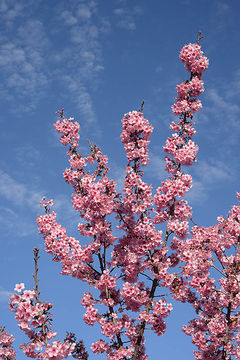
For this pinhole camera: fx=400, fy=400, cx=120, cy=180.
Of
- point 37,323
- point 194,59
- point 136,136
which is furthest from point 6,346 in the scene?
point 194,59

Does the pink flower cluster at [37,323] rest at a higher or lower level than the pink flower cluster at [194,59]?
lower

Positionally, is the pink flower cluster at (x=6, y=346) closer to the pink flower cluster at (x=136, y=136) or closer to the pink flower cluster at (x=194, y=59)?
the pink flower cluster at (x=136, y=136)

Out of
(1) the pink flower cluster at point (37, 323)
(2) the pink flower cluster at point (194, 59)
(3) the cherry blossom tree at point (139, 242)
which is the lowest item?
(1) the pink flower cluster at point (37, 323)

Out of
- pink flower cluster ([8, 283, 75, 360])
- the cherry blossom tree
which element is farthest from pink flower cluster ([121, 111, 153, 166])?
pink flower cluster ([8, 283, 75, 360])

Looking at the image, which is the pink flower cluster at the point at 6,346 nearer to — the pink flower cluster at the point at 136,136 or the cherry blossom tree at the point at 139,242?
the cherry blossom tree at the point at 139,242

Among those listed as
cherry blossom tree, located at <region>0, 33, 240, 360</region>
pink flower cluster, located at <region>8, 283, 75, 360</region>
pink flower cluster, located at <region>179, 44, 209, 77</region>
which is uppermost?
pink flower cluster, located at <region>179, 44, 209, 77</region>

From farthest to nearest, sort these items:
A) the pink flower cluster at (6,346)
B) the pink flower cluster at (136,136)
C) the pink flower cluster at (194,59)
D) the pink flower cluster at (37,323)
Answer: the pink flower cluster at (194,59) → the pink flower cluster at (136,136) → the pink flower cluster at (6,346) → the pink flower cluster at (37,323)

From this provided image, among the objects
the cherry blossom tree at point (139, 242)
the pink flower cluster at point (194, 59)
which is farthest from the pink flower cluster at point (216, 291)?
the pink flower cluster at point (194, 59)

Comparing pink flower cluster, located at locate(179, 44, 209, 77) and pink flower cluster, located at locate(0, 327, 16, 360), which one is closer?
pink flower cluster, located at locate(0, 327, 16, 360)

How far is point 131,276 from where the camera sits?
38.4ft

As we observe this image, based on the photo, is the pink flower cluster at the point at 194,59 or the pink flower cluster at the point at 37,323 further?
the pink flower cluster at the point at 194,59

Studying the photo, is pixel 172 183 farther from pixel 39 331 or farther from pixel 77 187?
pixel 39 331

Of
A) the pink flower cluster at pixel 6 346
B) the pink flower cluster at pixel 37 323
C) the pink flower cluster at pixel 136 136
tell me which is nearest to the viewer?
the pink flower cluster at pixel 37 323

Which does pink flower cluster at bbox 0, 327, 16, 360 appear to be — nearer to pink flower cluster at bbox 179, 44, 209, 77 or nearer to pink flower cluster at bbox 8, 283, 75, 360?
pink flower cluster at bbox 8, 283, 75, 360
